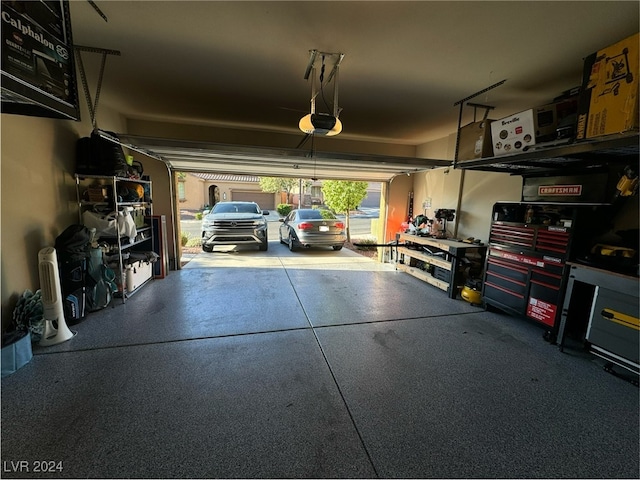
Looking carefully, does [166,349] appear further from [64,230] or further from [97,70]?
[97,70]

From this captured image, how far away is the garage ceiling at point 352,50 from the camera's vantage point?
1920 millimetres

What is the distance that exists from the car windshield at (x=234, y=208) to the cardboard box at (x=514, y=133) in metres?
6.23

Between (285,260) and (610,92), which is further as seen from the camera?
(285,260)

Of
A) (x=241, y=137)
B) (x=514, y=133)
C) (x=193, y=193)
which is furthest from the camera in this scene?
(x=193, y=193)

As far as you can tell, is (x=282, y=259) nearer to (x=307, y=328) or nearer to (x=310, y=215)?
(x=310, y=215)

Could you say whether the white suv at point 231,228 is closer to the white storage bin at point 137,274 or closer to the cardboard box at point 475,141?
the white storage bin at point 137,274

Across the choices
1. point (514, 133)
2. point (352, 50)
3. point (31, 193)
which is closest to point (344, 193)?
point (514, 133)

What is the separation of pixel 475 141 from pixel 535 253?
62.6 inches

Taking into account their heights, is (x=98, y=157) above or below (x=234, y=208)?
above

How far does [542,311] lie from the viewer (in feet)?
10.2

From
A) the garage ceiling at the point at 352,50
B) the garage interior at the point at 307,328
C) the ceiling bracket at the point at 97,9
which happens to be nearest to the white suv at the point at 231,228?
the garage interior at the point at 307,328

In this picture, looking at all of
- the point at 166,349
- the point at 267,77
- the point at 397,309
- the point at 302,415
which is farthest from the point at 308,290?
the point at 267,77

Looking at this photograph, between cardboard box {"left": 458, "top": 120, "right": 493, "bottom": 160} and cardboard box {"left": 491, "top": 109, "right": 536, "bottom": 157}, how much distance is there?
94mm

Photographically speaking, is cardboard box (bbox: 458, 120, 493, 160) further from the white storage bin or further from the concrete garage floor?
the white storage bin
